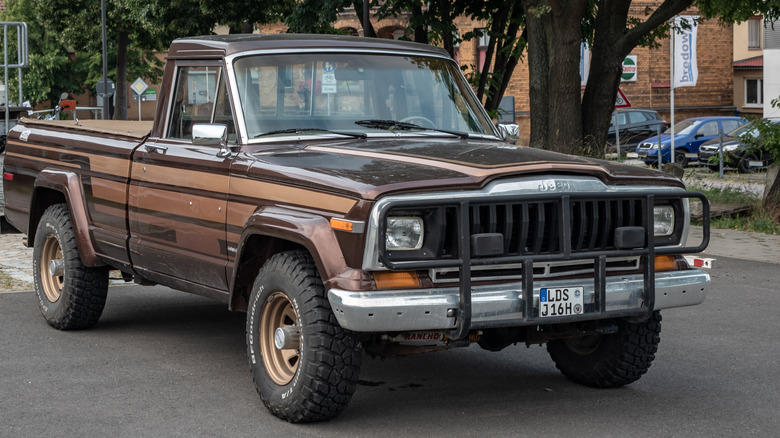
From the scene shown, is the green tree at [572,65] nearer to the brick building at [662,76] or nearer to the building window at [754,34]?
the brick building at [662,76]

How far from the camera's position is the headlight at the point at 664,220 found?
233 inches

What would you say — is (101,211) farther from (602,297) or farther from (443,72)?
(602,297)

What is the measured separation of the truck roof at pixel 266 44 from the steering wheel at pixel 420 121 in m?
0.55

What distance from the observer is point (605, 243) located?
561cm

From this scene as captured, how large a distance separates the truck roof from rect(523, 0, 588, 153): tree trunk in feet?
34.9

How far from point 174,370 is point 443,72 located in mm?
2515

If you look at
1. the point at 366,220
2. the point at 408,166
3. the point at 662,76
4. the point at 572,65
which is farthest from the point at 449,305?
the point at 662,76

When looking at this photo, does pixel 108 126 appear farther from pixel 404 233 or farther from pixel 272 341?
pixel 404 233

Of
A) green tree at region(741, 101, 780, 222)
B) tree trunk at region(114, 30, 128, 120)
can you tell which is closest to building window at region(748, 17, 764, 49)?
tree trunk at region(114, 30, 128, 120)

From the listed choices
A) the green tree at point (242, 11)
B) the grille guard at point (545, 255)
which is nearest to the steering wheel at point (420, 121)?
the grille guard at point (545, 255)

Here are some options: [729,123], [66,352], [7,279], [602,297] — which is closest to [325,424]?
[602,297]

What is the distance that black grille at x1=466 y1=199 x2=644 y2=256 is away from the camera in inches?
210

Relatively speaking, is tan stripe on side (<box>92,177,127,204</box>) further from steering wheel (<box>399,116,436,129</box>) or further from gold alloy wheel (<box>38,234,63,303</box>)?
steering wheel (<box>399,116,436,129</box>)

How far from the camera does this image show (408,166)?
561 centimetres
